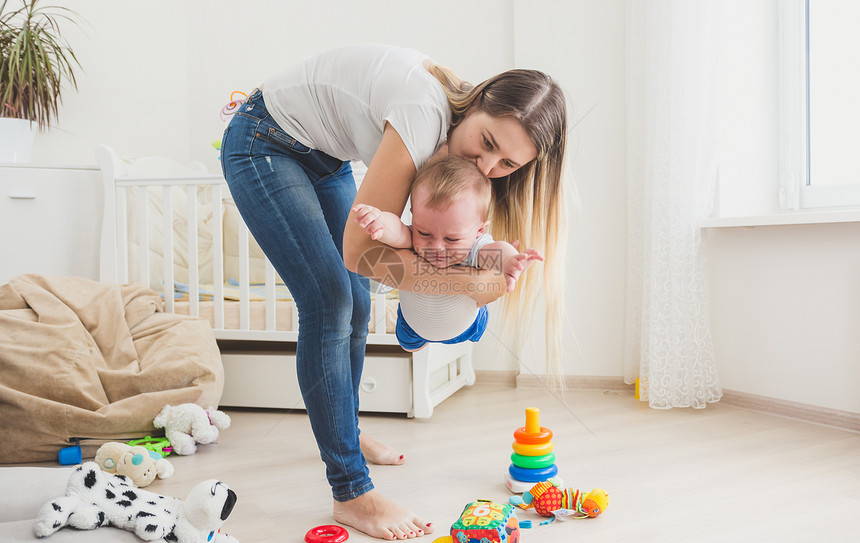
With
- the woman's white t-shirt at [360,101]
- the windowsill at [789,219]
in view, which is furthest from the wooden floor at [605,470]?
the woman's white t-shirt at [360,101]

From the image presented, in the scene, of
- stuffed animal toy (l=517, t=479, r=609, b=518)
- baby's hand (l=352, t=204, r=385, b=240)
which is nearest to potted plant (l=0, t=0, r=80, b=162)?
baby's hand (l=352, t=204, r=385, b=240)

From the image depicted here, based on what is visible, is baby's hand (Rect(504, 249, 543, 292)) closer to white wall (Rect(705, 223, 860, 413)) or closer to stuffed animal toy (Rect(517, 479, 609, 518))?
stuffed animal toy (Rect(517, 479, 609, 518))

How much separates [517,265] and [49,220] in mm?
Result: 1958

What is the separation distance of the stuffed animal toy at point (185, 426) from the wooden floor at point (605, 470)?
5cm

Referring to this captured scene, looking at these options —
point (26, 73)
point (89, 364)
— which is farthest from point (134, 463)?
point (26, 73)

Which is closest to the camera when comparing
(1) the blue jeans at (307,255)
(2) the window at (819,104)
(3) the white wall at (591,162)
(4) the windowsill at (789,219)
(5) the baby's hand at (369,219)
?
(5) the baby's hand at (369,219)

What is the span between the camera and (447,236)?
106cm

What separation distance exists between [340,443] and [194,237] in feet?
4.26

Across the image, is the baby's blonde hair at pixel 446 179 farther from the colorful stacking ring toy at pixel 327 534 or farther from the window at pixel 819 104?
the window at pixel 819 104

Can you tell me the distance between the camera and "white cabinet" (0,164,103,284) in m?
2.21

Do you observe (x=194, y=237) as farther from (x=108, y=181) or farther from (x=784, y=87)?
(x=784, y=87)

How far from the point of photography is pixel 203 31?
314 centimetres

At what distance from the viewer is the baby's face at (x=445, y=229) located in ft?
3.35

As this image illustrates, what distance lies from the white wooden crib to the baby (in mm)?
918
